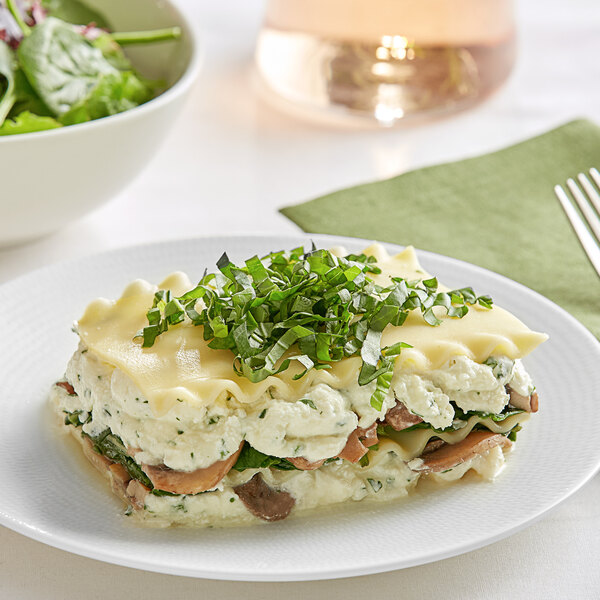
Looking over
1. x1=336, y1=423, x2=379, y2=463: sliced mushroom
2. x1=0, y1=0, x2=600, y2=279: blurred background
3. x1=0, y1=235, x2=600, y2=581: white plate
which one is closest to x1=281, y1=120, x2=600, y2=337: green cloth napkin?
x1=0, y1=0, x2=600, y2=279: blurred background

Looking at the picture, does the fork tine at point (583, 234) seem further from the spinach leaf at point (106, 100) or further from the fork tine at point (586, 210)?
the spinach leaf at point (106, 100)

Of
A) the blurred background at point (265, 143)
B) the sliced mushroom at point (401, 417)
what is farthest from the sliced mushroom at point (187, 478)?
the blurred background at point (265, 143)

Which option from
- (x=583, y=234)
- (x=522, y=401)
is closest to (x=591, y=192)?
(x=583, y=234)

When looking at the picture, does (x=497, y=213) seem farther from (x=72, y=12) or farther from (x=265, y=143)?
(x=72, y=12)

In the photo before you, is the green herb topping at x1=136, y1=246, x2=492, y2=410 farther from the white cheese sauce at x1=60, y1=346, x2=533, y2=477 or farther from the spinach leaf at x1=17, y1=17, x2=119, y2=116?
the spinach leaf at x1=17, y1=17, x2=119, y2=116

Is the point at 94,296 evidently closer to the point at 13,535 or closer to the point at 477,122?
the point at 13,535
